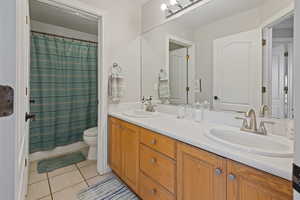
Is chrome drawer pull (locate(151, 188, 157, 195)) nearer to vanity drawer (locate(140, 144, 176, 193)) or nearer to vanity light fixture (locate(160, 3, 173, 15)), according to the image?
vanity drawer (locate(140, 144, 176, 193))

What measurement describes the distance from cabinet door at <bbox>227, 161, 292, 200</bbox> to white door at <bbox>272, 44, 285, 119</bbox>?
66cm

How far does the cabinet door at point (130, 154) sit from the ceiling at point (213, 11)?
4.21ft

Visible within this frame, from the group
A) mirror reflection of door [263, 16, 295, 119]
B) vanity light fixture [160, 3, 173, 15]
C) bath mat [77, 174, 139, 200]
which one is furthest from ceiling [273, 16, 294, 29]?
bath mat [77, 174, 139, 200]

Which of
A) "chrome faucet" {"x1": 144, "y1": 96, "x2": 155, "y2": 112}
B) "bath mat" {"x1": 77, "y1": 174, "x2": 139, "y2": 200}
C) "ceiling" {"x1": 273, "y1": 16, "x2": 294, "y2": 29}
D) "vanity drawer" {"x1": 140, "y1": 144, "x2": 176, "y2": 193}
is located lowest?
"bath mat" {"x1": 77, "y1": 174, "x2": 139, "y2": 200}

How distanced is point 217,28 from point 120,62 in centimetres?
128

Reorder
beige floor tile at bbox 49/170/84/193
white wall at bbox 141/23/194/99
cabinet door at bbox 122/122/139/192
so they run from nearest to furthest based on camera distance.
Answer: cabinet door at bbox 122/122/139/192 → beige floor tile at bbox 49/170/84/193 → white wall at bbox 141/23/194/99

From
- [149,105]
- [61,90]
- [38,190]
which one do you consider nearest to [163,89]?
[149,105]

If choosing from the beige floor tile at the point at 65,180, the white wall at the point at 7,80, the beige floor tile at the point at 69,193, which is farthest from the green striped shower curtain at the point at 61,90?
the white wall at the point at 7,80

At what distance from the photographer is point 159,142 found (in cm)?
123

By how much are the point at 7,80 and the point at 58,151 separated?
8.36ft

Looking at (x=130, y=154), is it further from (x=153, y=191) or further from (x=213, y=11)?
(x=213, y=11)

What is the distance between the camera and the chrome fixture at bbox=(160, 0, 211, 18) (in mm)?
1666

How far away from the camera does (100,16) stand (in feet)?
6.49

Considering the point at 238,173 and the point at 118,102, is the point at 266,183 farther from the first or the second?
the point at 118,102
